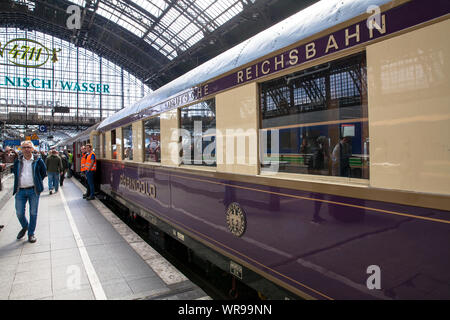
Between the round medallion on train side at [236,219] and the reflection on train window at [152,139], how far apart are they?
2.31m

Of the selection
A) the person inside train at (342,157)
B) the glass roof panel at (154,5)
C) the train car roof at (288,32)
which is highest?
the glass roof panel at (154,5)

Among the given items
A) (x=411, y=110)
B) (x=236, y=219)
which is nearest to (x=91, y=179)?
(x=236, y=219)

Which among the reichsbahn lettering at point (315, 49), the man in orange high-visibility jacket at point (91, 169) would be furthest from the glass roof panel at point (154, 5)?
the reichsbahn lettering at point (315, 49)

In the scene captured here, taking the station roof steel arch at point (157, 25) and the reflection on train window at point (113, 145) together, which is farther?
the station roof steel arch at point (157, 25)

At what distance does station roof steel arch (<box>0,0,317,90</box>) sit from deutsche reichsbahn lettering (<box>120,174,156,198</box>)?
541 inches

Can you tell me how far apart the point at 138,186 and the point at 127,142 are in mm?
1327

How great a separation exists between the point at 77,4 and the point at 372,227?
3647 cm

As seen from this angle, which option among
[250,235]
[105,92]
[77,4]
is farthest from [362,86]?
[105,92]

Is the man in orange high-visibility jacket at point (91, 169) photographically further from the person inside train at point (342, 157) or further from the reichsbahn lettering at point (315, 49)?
the person inside train at point (342, 157)

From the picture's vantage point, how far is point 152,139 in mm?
5191

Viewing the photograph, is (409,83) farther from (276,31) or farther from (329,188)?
(276,31)

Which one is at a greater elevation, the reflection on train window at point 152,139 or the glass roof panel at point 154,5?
the glass roof panel at point 154,5

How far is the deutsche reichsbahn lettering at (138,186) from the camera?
17.2ft

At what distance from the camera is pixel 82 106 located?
4412 cm
